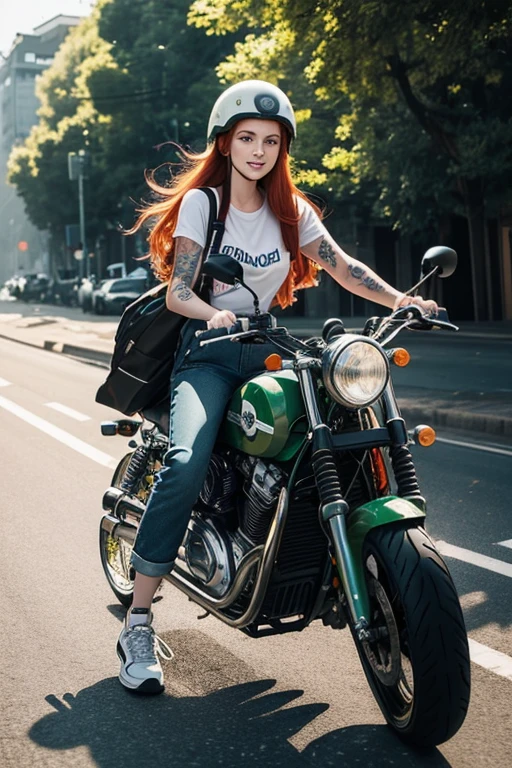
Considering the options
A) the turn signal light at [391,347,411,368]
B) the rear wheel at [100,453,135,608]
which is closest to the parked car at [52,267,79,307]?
the rear wheel at [100,453,135,608]

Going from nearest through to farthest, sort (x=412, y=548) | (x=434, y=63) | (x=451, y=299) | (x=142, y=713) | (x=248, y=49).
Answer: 1. (x=412, y=548)
2. (x=142, y=713)
3. (x=434, y=63)
4. (x=248, y=49)
5. (x=451, y=299)

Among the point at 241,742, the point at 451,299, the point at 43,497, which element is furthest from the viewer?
the point at 451,299

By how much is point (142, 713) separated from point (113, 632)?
906 millimetres

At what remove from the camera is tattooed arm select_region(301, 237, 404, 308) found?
4.36 m

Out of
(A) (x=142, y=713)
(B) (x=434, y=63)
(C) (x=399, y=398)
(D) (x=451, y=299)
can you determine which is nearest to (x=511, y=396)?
(C) (x=399, y=398)

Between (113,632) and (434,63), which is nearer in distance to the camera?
(113,632)

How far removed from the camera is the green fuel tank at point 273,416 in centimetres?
364

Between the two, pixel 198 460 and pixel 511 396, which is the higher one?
pixel 198 460

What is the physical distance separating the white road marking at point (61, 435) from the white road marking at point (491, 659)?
15.3ft

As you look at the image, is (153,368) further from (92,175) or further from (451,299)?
(92,175)

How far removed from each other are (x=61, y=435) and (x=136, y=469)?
5.85 meters

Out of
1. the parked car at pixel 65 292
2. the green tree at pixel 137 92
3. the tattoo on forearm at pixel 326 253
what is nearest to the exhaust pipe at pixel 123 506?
the tattoo on forearm at pixel 326 253

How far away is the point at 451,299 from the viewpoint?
34000 mm

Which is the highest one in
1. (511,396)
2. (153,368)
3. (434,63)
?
(434,63)
